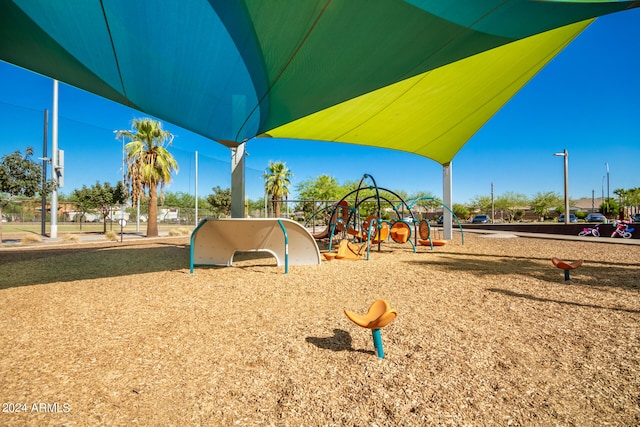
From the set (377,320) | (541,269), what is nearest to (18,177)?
(377,320)

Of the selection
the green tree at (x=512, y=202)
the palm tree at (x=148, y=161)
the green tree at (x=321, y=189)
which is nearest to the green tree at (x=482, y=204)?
the green tree at (x=512, y=202)

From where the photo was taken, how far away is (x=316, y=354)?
248 cm

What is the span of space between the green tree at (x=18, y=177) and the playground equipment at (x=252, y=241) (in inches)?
319

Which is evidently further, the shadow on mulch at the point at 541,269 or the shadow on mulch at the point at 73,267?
the shadow on mulch at the point at 73,267

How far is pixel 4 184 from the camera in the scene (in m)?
9.93

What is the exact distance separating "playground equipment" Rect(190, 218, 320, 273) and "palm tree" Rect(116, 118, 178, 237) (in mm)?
11693

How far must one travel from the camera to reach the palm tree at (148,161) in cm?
1608

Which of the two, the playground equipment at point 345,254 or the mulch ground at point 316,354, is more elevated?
the playground equipment at point 345,254

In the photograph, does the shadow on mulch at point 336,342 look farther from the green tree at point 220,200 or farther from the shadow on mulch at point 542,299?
the green tree at point 220,200

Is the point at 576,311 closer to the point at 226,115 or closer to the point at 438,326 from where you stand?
the point at 438,326

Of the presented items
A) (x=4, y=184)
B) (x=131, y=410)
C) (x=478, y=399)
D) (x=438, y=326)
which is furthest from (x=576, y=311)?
(x=4, y=184)

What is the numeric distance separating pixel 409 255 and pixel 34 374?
739cm

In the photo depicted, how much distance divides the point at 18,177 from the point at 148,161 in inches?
245

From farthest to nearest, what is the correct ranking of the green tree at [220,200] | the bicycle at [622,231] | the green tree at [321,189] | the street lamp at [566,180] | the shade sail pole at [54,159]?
the green tree at [321,189]
the green tree at [220,200]
the street lamp at [566,180]
the shade sail pole at [54,159]
the bicycle at [622,231]
